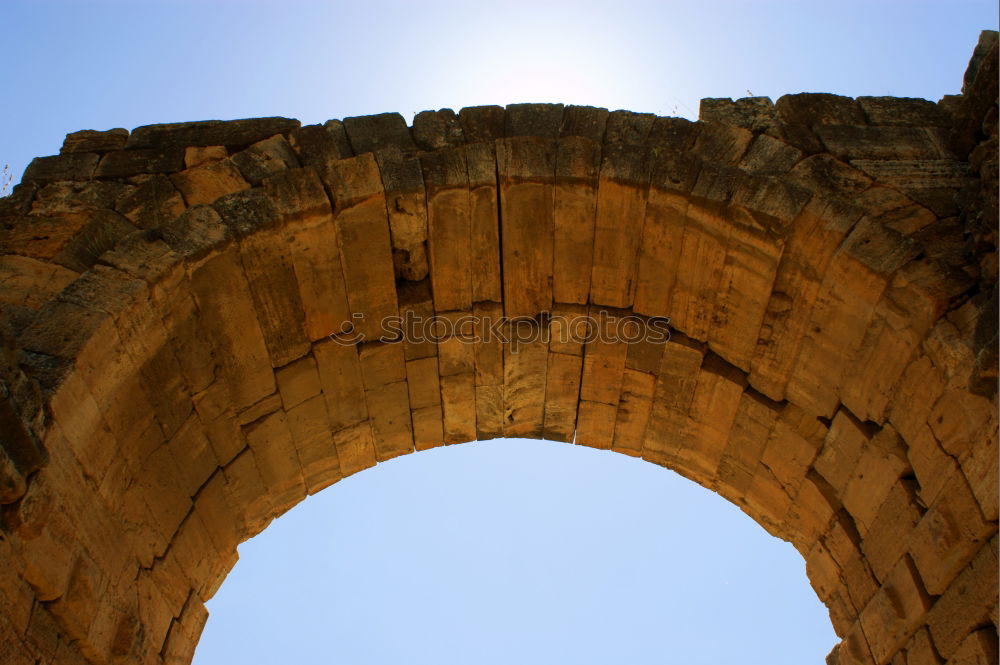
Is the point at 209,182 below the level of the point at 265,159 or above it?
below

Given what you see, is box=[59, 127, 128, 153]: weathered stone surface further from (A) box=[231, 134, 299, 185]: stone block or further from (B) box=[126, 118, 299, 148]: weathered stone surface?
(A) box=[231, 134, 299, 185]: stone block

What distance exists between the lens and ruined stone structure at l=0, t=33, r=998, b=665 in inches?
176

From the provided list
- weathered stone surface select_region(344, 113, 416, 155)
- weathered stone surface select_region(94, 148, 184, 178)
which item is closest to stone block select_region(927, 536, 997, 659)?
weathered stone surface select_region(344, 113, 416, 155)

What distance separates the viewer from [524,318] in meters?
6.09

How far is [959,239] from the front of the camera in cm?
482

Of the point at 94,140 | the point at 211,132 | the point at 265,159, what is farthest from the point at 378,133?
the point at 94,140

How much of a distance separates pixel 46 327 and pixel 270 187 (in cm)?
148

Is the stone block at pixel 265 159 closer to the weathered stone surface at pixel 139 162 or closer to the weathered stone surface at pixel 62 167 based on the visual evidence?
the weathered stone surface at pixel 139 162

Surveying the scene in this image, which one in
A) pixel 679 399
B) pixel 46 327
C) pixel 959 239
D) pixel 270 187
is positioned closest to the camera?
pixel 46 327

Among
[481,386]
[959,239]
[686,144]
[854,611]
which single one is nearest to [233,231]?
[481,386]

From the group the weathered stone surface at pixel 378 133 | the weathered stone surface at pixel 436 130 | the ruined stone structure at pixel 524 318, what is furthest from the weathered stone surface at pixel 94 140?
the weathered stone surface at pixel 436 130

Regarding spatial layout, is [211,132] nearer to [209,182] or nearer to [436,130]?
[209,182]

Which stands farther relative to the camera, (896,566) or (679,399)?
(679,399)

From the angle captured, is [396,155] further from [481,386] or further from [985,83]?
[985,83]
